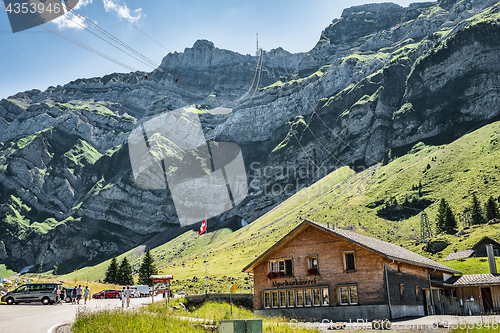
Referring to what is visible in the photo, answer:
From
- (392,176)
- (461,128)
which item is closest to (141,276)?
(392,176)

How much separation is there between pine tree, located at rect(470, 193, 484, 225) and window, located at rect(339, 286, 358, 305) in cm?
9427

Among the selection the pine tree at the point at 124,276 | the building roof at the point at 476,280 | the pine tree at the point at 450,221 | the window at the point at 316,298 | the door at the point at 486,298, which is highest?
the pine tree at the point at 450,221

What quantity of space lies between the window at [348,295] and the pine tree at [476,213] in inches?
Result: 3711

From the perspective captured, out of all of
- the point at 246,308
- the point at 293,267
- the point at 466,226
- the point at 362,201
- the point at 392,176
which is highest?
the point at 392,176

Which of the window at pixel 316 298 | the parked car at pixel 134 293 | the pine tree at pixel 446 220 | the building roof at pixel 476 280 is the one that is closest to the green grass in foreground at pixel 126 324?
the window at pixel 316 298

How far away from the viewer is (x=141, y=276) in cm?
10306

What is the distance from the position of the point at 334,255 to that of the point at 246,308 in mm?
14854

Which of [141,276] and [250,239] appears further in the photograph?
[250,239]

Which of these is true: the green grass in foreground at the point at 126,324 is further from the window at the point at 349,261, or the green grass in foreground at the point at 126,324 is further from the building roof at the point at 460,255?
the building roof at the point at 460,255

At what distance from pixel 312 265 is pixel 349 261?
4.22 m

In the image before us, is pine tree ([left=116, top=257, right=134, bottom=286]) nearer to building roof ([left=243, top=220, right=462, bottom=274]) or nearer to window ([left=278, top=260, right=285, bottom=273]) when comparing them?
building roof ([left=243, top=220, right=462, bottom=274])

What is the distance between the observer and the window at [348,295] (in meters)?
37.7

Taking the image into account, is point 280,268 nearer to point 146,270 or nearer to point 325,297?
point 325,297

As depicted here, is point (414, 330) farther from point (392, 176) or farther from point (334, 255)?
point (392, 176)
